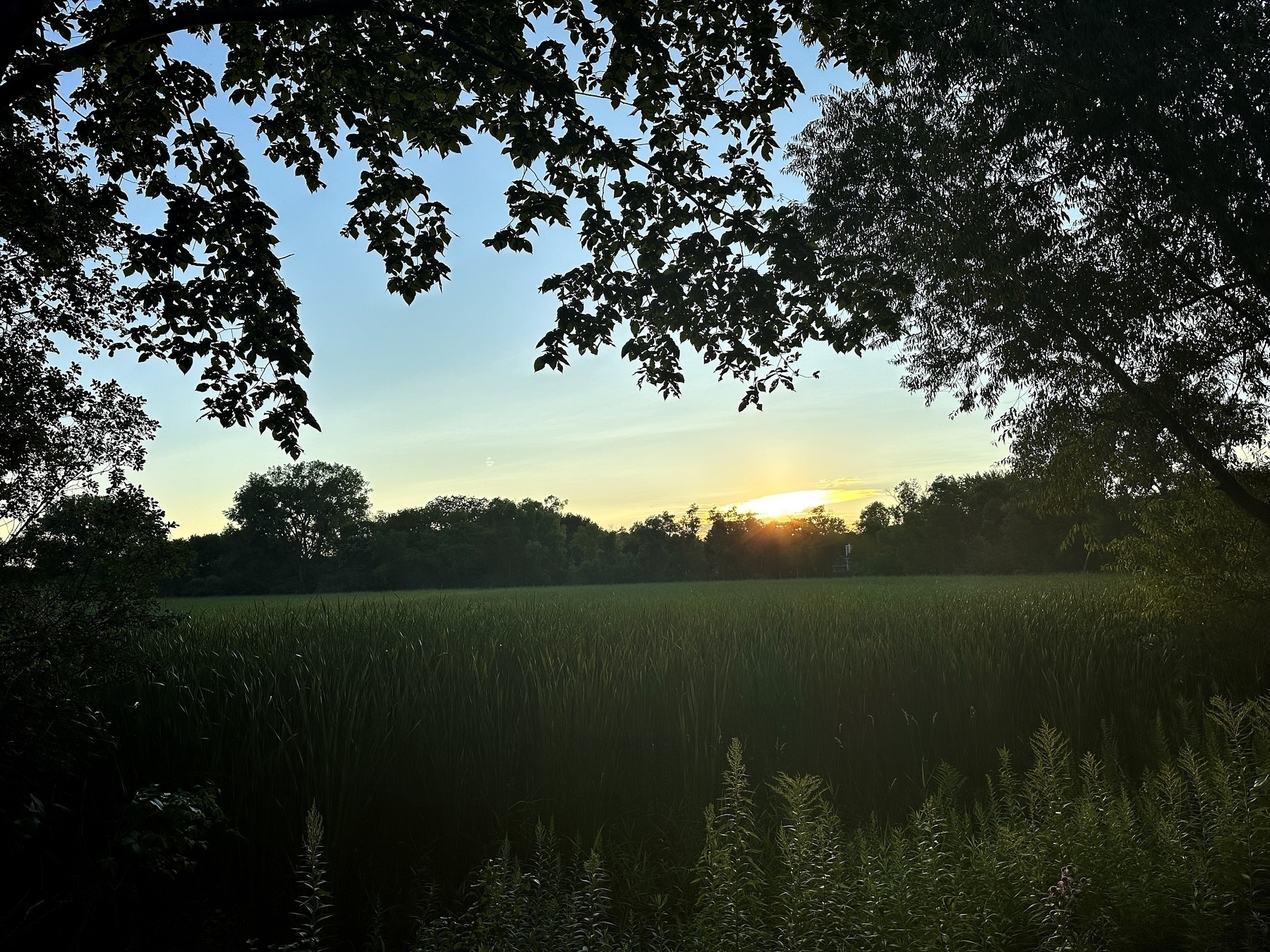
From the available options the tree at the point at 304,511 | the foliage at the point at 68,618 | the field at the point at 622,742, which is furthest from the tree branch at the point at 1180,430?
the tree at the point at 304,511

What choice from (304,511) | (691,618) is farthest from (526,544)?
(691,618)

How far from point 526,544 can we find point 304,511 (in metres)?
22.2

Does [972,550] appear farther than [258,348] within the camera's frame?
Yes

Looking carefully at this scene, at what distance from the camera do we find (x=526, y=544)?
2955 inches

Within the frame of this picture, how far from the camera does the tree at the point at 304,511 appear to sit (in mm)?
68000

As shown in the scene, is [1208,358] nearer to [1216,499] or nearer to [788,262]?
[1216,499]

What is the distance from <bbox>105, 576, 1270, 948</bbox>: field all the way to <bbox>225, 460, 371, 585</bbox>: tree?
6511 cm

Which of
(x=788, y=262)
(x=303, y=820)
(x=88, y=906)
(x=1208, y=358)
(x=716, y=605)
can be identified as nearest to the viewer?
(x=88, y=906)

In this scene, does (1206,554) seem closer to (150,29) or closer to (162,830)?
(162,830)

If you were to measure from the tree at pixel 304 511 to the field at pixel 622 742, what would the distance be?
2563 inches

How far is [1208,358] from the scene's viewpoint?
33.8 feet

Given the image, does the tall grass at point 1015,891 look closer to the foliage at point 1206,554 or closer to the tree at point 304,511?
the foliage at point 1206,554

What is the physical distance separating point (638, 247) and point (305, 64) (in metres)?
3.81

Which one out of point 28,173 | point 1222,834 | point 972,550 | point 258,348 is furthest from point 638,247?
point 972,550
